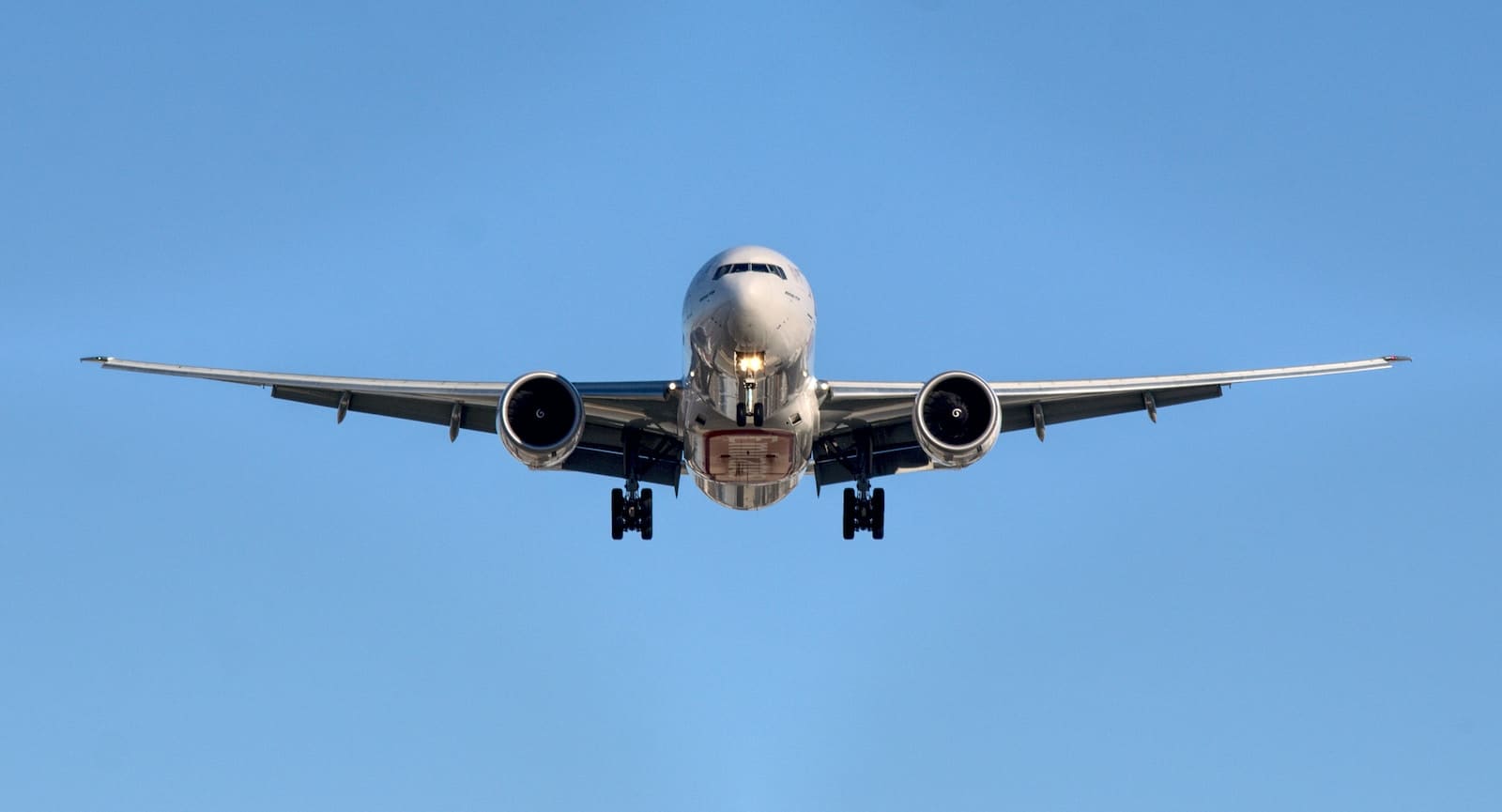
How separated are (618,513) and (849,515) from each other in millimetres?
4178

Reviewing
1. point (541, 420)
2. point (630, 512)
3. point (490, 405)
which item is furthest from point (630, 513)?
point (541, 420)

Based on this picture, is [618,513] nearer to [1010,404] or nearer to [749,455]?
[749,455]

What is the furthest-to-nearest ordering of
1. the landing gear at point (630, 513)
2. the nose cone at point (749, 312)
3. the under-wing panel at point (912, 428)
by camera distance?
the landing gear at point (630, 513) < the under-wing panel at point (912, 428) < the nose cone at point (749, 312)

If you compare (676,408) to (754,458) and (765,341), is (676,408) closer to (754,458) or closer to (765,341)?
(754,458)

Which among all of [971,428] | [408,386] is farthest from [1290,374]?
[408,386]

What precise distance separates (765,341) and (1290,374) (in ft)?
31.3

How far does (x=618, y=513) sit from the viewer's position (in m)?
34.1

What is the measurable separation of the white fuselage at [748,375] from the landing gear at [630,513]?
2.70 m

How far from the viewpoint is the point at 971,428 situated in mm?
29344

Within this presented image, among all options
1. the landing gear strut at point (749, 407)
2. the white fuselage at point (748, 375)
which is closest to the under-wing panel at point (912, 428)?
the white fuselage at point (748, 375)

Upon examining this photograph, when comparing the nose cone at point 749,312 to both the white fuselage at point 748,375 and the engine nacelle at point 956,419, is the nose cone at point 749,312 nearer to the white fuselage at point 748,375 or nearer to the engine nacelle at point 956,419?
the white fuselage at point 748,375

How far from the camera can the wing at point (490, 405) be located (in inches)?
1204

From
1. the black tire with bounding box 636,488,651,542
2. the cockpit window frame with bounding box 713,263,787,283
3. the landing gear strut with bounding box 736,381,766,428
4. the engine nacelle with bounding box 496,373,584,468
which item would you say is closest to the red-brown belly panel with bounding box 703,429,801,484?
the landing gear strut with bounding box 736,381,766,428

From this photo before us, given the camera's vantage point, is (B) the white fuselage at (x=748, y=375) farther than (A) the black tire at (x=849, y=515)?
No
